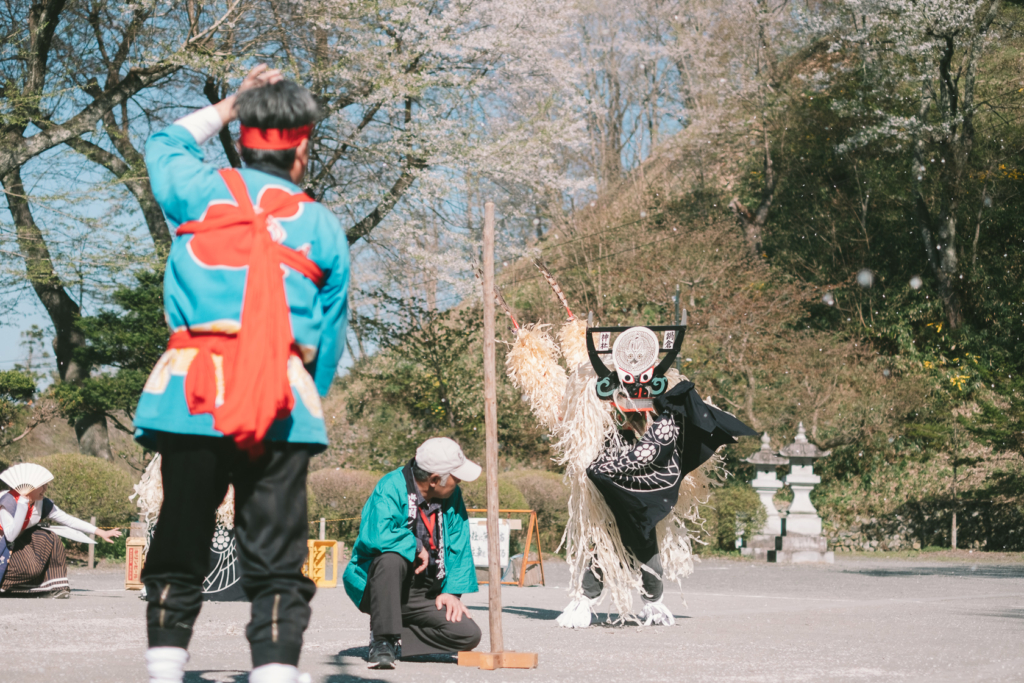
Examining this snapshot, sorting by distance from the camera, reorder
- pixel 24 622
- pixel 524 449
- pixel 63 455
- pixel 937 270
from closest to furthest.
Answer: pixel 24 622
pixel 63 455
pixel 524 449
pixel 937 270

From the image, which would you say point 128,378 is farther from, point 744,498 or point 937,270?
point 937,270

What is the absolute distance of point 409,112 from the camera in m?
17.0

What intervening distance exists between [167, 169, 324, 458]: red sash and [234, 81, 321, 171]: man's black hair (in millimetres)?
175

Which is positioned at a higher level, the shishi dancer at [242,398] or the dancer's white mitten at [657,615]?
the shishi dancer at [242,398]

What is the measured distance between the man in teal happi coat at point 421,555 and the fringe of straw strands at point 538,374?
2.34 metres

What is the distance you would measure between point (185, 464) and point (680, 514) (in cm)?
563

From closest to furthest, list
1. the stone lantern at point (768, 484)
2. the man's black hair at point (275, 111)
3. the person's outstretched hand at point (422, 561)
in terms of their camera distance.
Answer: the man's black hair at point (275, 111) → the person's outstretched hand at point (422, 561) → the stone lantern at point (768, 484)

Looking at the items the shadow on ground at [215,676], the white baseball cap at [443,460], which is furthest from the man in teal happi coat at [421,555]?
the shadow on ground at [215,676]

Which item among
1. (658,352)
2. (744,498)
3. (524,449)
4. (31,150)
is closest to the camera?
(658,352)

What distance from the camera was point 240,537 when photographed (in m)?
2.31

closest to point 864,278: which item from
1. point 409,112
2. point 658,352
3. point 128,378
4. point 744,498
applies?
point 744,498

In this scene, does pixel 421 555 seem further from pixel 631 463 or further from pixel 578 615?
pixel 578 615

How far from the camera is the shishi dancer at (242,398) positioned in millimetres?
2264

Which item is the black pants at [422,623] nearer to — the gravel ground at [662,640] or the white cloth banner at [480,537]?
the gravel ground at [662,640]
